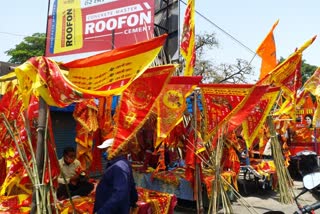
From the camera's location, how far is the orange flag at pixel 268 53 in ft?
19.3

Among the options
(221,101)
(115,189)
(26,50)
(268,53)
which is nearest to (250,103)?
(221,101)

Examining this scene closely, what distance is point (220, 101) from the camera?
14.7 ft

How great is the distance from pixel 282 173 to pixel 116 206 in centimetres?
442

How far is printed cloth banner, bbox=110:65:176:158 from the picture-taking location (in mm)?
3447

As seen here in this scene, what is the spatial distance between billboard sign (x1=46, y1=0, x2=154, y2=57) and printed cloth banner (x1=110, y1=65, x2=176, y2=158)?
416cm

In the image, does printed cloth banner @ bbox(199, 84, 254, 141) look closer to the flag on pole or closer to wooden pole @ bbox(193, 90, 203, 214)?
wooden pole @ bbox(193, 90, 203, 214)

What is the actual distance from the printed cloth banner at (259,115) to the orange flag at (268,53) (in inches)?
41.6

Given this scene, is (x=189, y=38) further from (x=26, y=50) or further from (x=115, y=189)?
(x=26, y=50)

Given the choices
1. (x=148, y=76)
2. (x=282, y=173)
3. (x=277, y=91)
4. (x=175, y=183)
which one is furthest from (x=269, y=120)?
(x=148, y=76)

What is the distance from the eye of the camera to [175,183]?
19.4ft

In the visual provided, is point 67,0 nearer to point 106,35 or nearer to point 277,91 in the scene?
point 106,35

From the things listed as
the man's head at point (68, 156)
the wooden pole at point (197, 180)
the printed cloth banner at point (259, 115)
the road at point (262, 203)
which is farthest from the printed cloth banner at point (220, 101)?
the man's head at point (68, 156)

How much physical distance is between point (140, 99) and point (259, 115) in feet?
7.65

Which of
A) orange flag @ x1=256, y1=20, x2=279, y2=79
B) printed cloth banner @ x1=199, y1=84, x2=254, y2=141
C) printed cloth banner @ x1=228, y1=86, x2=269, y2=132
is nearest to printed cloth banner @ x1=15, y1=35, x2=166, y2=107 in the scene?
printed cloth banner @ x1=199, y1=84, x2=254, y2=141
